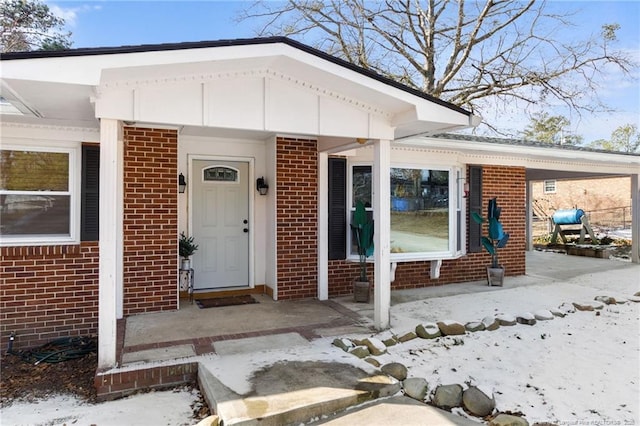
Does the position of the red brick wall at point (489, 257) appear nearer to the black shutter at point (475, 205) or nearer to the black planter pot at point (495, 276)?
the black shutter at point (475, 205)

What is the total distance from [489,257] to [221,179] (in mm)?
5338

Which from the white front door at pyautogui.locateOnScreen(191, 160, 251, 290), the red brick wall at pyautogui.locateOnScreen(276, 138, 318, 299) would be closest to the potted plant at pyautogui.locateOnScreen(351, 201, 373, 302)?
the red brick wall at pyautogui.locateOnScreen(276, 138, 318, 299)

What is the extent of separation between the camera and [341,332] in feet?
16.0

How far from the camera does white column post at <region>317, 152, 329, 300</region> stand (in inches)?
259

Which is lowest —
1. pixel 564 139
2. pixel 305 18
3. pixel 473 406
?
pixel 473 406

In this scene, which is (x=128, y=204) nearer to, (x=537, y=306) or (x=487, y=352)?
(x=487, y=352)

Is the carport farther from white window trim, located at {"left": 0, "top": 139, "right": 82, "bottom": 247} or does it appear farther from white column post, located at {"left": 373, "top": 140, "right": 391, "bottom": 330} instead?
white window trim, located at {"left": 0, "top": 139, "right": 82, "bottom": 247}

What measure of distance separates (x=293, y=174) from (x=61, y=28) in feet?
39.7

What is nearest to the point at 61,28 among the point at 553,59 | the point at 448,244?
the point at 448,244

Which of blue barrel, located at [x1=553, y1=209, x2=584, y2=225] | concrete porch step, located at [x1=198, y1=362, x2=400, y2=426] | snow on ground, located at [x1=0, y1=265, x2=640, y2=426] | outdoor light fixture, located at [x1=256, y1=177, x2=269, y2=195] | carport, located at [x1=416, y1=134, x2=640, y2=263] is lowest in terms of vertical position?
snow on ground, located at [x1=0, y1=265, x2=640, y2=426]

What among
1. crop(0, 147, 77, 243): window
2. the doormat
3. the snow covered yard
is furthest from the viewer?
the doormat

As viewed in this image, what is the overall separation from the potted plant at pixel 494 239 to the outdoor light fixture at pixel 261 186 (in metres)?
3.85

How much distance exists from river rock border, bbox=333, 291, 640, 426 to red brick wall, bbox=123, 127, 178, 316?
2.65 meters

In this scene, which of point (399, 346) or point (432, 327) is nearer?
point (399, 346)
